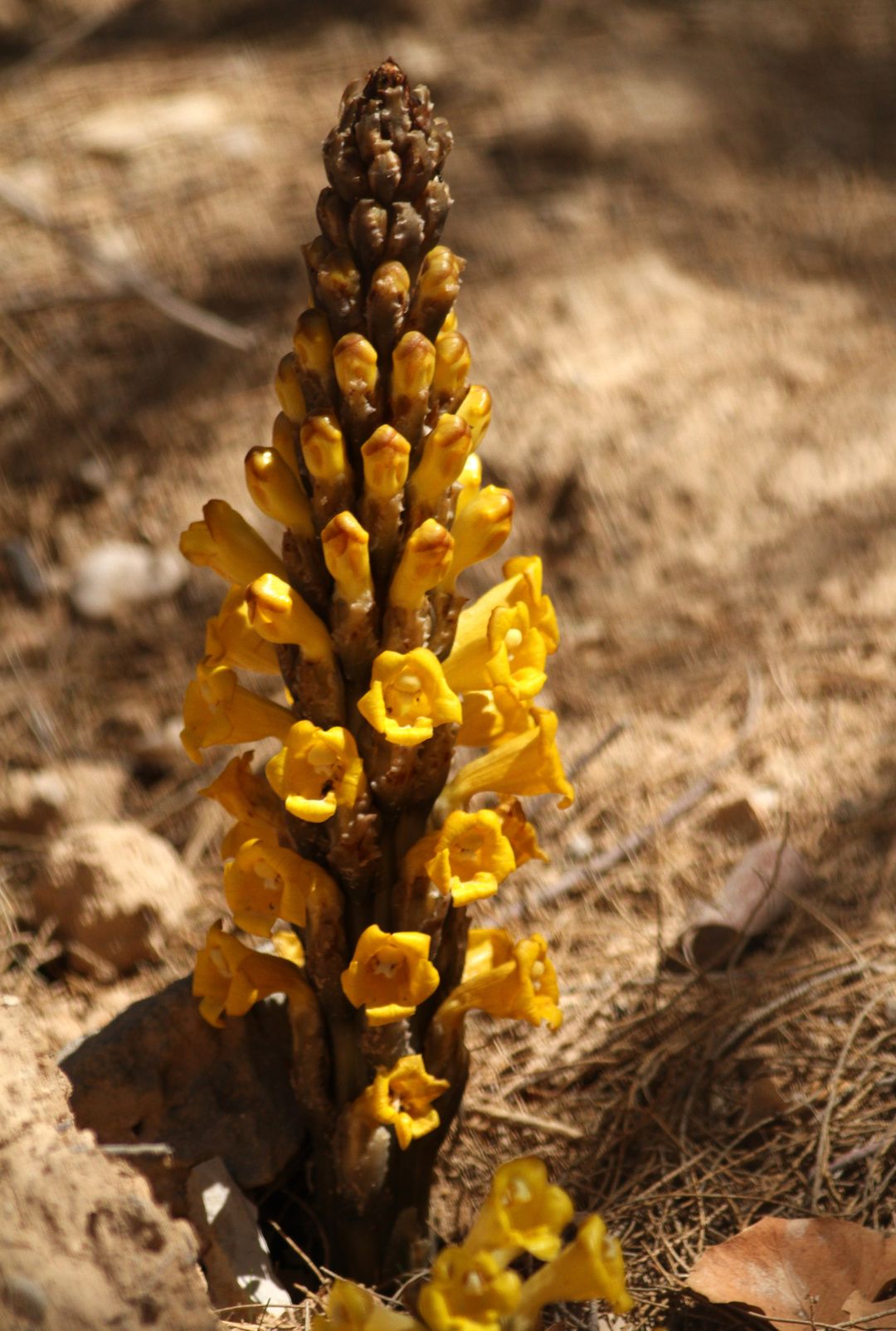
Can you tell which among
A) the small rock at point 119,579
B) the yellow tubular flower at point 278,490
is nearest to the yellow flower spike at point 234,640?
the yellow tubular flower at point 278,490

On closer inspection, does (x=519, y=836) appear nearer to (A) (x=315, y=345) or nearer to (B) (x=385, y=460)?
(B) (x=385, y=460)

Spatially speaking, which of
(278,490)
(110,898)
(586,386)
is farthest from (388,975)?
(586,386)

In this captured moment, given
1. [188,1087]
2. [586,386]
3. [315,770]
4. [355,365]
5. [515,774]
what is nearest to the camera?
[355,365]

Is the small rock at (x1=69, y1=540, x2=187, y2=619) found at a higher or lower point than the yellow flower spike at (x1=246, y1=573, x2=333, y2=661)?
lower

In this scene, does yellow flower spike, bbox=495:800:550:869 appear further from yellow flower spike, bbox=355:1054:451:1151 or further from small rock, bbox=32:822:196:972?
small rock, bbox=32:822:196:972

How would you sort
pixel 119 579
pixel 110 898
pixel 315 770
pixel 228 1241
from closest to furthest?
pixel 315 770 → pixel 228 1241 → pixel 110 898 → pixel 119 579

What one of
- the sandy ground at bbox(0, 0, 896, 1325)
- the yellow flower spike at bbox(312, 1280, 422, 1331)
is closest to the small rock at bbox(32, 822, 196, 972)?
the sandy ground at bbox(0, 0, 896, 1325)
